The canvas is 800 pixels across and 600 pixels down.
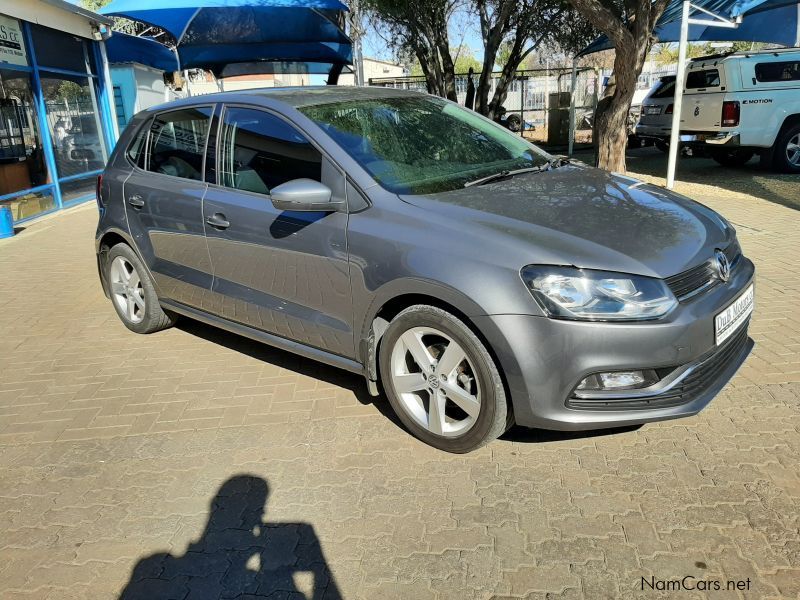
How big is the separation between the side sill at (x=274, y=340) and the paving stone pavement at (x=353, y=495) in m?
0.34

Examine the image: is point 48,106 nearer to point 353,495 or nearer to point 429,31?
point 429,31

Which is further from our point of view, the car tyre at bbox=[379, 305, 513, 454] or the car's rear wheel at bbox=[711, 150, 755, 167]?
the car's rear wheel at bbox=[711, 150, 755, 167]

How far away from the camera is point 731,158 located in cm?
1327

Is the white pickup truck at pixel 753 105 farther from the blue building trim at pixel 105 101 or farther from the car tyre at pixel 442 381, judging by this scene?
the blue building trim at pixel 105 101

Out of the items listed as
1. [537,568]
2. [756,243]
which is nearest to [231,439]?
[537,568]

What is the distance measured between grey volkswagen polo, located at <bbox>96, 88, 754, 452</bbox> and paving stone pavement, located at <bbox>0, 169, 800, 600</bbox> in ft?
1.12

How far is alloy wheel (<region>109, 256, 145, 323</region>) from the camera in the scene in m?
5.12

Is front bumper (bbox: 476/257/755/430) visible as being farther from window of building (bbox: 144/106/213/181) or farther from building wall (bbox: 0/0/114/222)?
building wall (bbox: 0/0/114/222)

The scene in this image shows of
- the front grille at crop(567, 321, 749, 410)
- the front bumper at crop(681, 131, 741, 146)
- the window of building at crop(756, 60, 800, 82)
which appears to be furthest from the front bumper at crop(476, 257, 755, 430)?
the window of building at crop(756, 60, 800, 82)

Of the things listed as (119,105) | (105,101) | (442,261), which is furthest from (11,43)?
(442,261)

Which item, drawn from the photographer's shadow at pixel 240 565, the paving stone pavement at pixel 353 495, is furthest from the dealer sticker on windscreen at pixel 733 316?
the photographer's shadow at pixel 240 565

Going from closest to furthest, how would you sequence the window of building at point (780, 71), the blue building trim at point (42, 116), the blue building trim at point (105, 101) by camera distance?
1. the blue building trim at point (42, 116)
2. the window of building at point (780, 71)
3. the blue building trim at point (105, 101)

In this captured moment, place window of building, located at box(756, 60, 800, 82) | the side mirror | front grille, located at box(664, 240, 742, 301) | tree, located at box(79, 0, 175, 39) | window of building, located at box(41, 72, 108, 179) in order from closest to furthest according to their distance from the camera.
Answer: front grille, located at box(664, 240, 742, 301)
the side mirror
window of building, located at box(756, 60, 800, 82)
window of building, located at box(41, 72, 108, 179)
tree, located at box(79, 0, 175, 39)

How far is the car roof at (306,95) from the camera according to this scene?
12.9 ft
